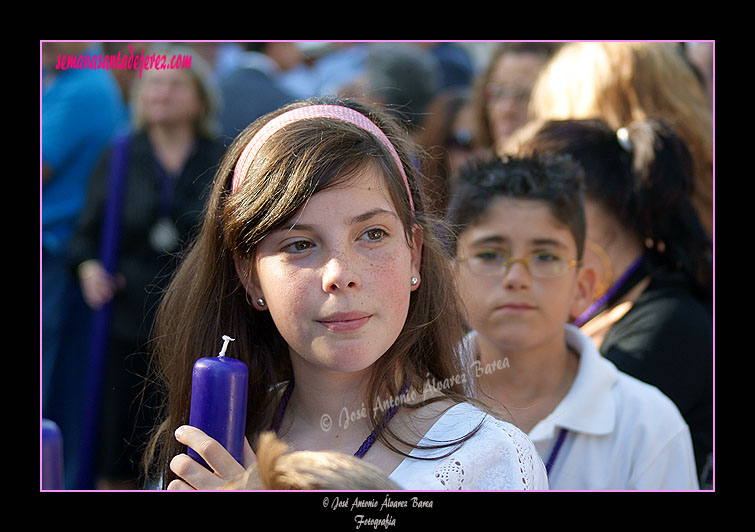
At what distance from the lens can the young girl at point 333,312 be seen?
1.53m

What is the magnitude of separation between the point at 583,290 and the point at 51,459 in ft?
4.38

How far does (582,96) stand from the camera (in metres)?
2.80

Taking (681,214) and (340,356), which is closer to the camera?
(340,356)

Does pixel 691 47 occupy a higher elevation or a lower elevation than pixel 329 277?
higher

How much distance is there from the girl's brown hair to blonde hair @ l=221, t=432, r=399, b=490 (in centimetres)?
32

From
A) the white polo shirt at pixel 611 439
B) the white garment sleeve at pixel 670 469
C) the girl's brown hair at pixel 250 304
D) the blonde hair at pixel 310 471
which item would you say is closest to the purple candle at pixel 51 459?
the girl's brown hair at pixel 250 304

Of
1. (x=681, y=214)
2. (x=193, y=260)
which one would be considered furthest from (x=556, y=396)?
(x=193, y=260)

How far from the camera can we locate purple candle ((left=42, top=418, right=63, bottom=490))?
67.4 inches

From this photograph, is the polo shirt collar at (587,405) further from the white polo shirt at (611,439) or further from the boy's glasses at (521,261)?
the boy's glasses at (521,261)

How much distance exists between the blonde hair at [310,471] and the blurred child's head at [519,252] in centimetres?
81

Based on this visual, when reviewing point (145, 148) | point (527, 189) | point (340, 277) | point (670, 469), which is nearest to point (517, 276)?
point (527, 189)
